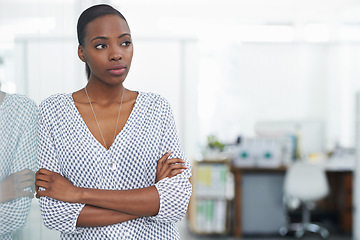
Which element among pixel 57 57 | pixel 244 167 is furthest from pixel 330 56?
pixel 57 57

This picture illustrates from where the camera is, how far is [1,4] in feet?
4.95

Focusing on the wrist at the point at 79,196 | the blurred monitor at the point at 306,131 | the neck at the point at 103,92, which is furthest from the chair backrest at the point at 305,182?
the wrist at the point at 79,196

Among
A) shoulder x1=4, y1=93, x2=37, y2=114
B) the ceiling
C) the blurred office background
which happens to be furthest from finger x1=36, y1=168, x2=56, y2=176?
the ceiling

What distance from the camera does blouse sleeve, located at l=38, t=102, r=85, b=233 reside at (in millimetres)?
1444

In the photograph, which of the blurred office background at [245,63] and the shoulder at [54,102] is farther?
the blurred office background at [245,63]

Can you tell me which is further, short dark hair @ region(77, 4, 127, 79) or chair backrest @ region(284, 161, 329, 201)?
chair backrest @ region(284, 161, 329, 201)

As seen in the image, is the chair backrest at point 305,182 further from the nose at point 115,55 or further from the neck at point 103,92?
the nose at point 115,55

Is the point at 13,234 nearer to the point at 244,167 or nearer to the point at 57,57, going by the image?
the point at 57,57

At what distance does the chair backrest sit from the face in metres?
4.12

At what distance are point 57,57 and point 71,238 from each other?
738mm

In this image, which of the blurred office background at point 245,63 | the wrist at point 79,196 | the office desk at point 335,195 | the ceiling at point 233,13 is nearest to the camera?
the wrist at point 79,196

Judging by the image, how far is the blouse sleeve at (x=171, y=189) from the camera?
1.51 metres

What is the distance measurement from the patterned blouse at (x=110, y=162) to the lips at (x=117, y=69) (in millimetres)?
152

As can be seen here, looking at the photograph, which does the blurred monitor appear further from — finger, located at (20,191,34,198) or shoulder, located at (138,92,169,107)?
finger, located at (20,191,34,198)
